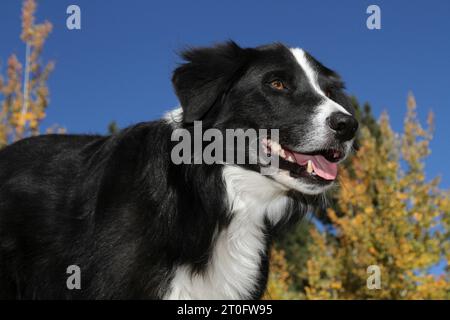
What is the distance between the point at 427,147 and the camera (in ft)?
42.3

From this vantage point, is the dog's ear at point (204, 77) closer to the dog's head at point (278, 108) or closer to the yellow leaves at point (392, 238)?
the dog's head at point (278, 108)

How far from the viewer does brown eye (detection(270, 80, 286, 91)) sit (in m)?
4.05

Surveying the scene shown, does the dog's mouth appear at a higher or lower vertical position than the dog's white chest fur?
higher

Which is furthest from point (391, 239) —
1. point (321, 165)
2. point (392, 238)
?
point (321, 165)

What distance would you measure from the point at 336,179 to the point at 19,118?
7.66 meters

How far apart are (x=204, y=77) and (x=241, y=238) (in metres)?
1.15

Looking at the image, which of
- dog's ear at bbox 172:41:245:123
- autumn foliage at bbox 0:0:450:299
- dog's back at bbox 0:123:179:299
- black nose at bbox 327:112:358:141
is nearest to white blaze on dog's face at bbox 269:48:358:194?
black nose at bbox 327:112:358:141

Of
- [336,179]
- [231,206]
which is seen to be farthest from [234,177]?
[336,179]

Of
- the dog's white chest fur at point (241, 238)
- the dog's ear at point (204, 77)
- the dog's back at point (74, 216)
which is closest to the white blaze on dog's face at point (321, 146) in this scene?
the dog's white chest fur at point (241, 238)

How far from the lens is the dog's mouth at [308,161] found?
155 inches

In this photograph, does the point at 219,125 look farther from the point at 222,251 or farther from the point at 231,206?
the point at 222,251

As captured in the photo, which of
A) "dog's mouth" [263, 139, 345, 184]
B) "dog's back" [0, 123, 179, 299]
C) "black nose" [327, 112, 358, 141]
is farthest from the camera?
"dog's mouth" [263, 139, 345, 184]

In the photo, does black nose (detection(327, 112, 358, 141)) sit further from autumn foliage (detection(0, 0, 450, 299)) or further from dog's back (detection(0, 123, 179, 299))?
autumn foliage (detection(0, 0, 450, 299))

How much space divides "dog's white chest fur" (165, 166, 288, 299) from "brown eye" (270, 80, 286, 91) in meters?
0.62
